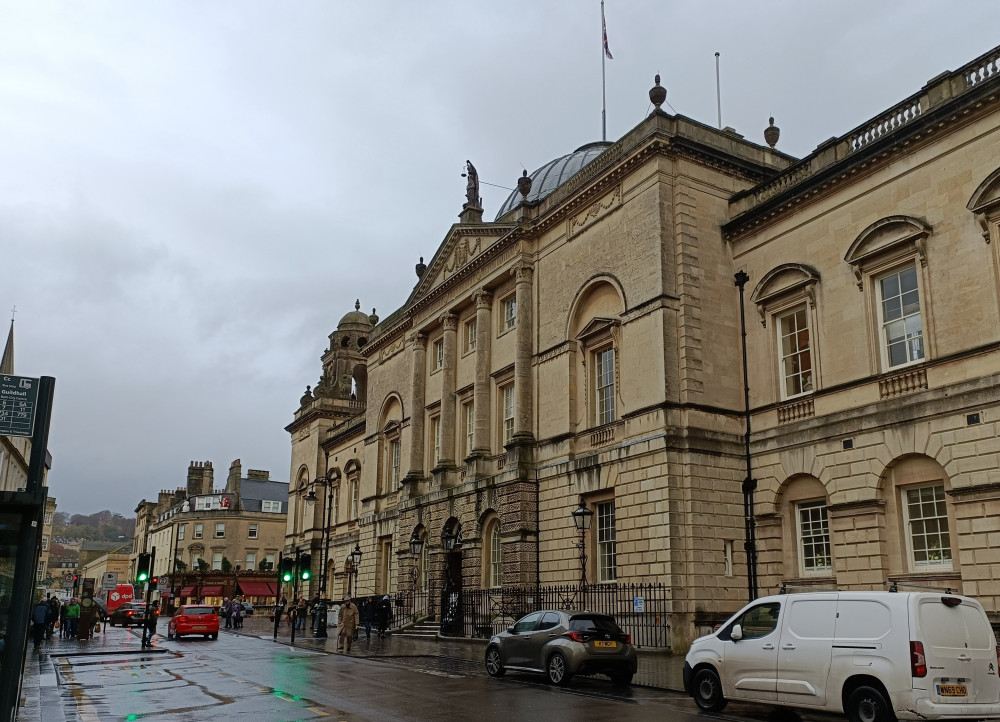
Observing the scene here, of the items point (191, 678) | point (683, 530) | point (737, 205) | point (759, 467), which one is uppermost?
point (737, 205)

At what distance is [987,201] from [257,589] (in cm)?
7210

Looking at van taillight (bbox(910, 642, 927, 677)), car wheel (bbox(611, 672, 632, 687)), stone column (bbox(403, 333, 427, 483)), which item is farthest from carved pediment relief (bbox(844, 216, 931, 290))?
stone column (bbox(403, 333, 427, 483))

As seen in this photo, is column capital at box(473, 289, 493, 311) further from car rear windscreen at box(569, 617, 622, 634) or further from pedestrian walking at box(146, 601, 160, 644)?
car rear windscreen at box(569, 617, 622, 634)

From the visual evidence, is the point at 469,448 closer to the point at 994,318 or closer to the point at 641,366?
the point at 641,366

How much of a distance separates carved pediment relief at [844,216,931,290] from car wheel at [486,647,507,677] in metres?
12.4

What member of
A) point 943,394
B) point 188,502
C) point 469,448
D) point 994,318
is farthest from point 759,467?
point 188,502

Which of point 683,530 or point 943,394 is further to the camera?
point 683,530

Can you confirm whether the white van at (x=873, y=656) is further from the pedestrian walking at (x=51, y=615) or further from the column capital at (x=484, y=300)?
the pedestrian walking at (x=51, y=615)

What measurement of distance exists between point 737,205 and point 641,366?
5.79 meters

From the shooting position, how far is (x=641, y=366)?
25.8 metres

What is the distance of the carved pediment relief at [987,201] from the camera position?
19484mm

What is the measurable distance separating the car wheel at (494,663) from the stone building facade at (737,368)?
5.85m

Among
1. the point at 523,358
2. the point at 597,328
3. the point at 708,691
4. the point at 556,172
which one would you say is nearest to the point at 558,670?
the point at 708,691

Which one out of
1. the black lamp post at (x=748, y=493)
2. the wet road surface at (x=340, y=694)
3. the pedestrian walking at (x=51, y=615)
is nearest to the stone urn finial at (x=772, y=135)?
the black lamp post at (x=748, y=493)
